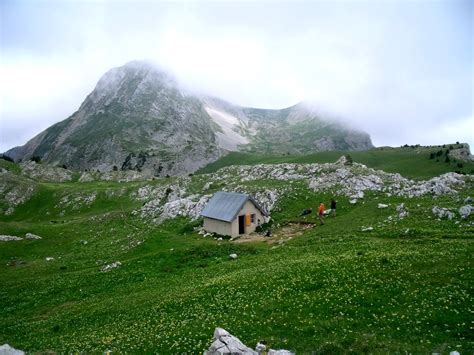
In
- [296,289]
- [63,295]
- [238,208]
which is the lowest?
[63,295]

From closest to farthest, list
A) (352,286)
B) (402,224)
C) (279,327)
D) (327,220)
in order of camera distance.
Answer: (279,327) < (352,286) < (402,224) < (327,220)

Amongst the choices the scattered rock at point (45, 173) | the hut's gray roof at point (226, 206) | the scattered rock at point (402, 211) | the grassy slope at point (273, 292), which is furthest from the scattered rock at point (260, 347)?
the scattered rock at point (45, 173)

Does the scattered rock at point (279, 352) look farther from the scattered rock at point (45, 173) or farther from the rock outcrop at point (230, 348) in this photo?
the scattered rock at point (45, 173)

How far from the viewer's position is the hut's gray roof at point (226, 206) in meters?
58.3

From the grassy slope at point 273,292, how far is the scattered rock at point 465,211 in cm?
201

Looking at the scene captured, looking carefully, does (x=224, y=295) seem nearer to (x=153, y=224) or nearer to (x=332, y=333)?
(x=332, y=333)

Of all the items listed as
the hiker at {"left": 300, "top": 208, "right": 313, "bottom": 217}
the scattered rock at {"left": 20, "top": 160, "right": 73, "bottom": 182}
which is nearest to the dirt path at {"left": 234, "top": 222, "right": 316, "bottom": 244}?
the hiker at {"left": 300, "top": 208, "right": 313, "bottom": 217}

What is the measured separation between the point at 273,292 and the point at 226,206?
111 feet

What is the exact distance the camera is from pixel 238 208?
5816 centimetres

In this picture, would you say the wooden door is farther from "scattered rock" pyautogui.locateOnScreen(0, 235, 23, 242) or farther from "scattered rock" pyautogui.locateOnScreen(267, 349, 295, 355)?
"scattered rock" pyautogui.locateOnScreen(0, 235, 23, 242)

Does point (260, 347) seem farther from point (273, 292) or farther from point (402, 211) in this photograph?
point (402, 211)

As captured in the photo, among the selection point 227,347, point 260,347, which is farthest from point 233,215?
point 227,347

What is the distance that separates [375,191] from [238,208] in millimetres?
25284

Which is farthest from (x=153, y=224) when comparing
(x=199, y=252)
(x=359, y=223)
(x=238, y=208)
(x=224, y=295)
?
(x=224, y=295)
